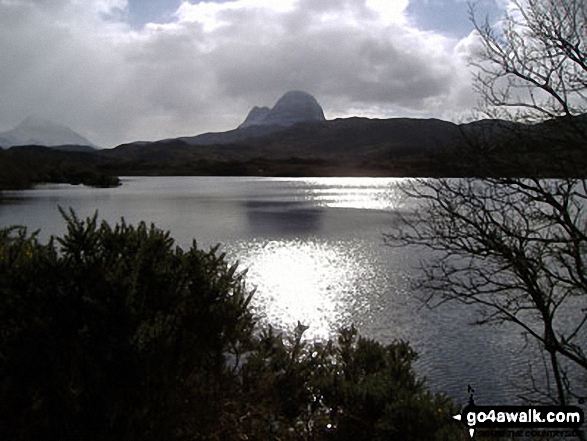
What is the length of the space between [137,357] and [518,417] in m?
5.83

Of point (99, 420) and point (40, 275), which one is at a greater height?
point (40, 275)

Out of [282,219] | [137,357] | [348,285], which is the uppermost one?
[137,357]

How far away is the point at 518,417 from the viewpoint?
729cm

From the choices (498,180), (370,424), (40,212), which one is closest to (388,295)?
(498,180)

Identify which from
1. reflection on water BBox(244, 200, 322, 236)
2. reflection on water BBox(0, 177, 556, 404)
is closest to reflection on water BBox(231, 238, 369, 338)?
reflection on water BBox(0, 177, 556, 404)

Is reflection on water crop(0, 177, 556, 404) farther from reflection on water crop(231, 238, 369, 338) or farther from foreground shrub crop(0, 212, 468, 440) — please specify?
foreground shrub crop(0, 212, 468, 440)

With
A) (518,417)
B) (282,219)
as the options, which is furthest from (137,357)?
(282,219)

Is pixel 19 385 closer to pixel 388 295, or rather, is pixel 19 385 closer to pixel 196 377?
pixel 196 377

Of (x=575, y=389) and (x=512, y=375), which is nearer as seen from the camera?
(x=575, y=389)

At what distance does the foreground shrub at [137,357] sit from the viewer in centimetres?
480

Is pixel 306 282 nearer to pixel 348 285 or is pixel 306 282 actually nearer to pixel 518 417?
pixel 348 285

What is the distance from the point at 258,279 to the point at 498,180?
70.2ft

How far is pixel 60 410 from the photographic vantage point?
15.7ft

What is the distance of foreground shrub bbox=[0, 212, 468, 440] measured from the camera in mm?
4805
